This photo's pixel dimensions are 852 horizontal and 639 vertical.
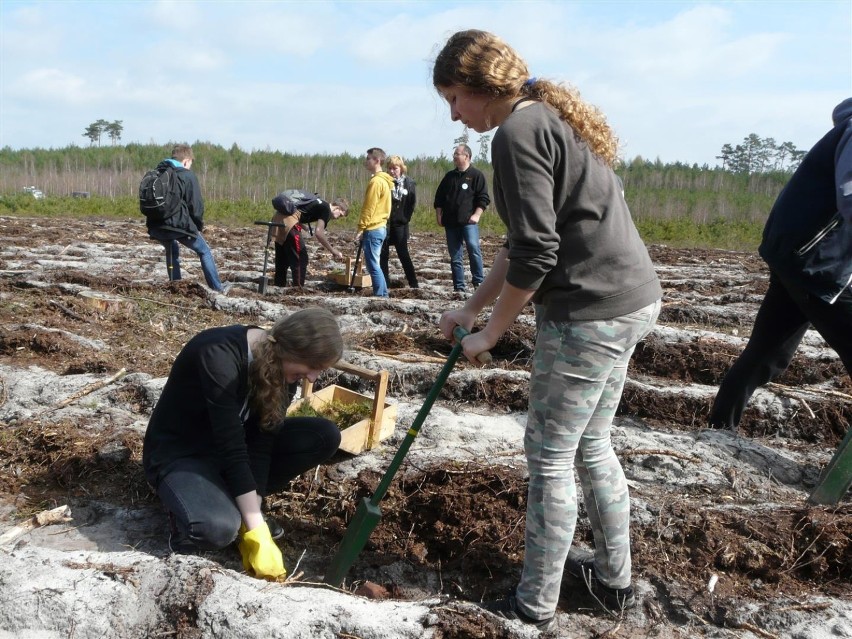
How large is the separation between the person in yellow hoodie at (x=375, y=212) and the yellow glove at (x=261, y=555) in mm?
5943

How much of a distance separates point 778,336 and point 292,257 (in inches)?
257

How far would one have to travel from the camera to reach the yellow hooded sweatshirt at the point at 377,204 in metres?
8.41

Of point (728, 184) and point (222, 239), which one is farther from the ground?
point (728, 184)

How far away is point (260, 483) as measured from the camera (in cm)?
321

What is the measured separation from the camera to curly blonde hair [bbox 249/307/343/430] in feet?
9.02

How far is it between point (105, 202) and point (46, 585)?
24.9 metres

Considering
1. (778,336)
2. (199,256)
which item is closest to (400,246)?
(199,256)

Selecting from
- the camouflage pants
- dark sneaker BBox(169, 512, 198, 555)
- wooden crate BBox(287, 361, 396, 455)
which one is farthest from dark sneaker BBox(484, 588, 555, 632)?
wooden crate BBox(287, 361, 396, 455)

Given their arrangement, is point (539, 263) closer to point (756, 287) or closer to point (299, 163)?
→ point (756, 287)

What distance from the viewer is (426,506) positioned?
11.3ft

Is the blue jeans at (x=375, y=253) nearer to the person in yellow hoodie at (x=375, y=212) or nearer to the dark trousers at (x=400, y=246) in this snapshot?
the person in yellow hoodie at (x=375, y=212)

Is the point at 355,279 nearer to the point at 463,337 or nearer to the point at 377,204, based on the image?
the point at 377,204

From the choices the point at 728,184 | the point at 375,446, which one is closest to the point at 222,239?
the point at 375,446

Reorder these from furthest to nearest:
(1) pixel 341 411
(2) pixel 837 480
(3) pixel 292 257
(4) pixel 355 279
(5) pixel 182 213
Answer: (4) pixel 355 279 → (3) pixel 292 257 → (5) pixel 182 213 → (1) pixel 341 411 → (2) pixel 837 480
